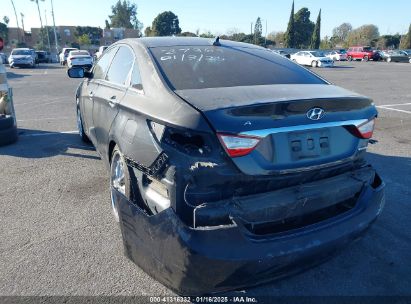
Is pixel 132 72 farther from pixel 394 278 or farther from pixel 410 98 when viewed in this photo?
pixel 410 98

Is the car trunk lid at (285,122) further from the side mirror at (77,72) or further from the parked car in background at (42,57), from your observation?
the parked car in background at (42,57)

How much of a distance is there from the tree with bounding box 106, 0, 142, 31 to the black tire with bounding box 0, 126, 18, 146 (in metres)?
116

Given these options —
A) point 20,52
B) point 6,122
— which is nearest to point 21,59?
point 20,52

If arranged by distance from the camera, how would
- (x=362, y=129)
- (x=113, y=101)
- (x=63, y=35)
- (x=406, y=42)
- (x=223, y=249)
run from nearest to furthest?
(x=223, y=249) → (x=362, y=129) → (x=113, y=101) → (x=406, y=42) → (x=63, y=35)

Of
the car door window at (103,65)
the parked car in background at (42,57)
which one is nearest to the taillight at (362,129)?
the car door window at (103,65)

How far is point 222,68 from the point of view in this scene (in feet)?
9.71

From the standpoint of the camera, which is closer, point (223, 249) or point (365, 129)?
point (223, 249)

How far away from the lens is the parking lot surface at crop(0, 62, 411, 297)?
8.54ft

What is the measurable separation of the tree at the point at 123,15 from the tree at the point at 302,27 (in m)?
57.7

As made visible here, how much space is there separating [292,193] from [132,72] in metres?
1.82

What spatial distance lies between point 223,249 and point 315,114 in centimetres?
104

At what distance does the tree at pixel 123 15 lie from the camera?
367 feet

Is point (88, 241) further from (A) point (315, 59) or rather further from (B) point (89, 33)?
(B) point (89, 33)

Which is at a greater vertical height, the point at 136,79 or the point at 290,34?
the point at 290,34
